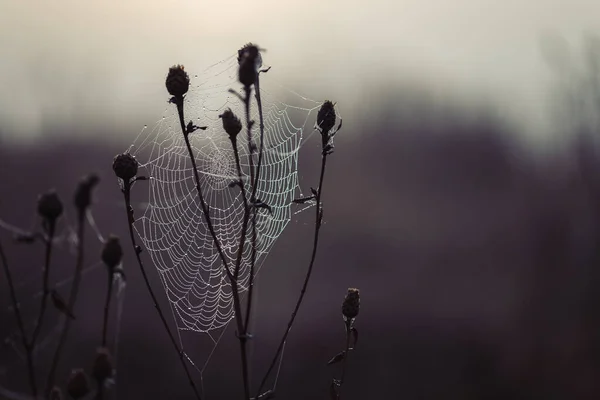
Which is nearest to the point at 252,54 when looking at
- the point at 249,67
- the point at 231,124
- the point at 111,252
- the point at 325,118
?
the point at 249,67

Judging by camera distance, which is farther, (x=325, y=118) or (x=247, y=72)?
(x=325, y=118)

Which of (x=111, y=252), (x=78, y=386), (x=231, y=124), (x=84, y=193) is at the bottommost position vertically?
(x=78, y=386)

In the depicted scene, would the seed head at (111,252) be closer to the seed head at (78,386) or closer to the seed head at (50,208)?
the seed head at (50,208)

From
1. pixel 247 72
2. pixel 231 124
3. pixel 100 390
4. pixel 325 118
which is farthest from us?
pixel 325 118

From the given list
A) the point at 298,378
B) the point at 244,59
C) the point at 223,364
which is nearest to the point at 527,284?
the point at 298,378

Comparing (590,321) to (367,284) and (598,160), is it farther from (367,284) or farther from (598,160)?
(367,284)

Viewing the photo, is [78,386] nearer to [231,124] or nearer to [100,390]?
[100,390]

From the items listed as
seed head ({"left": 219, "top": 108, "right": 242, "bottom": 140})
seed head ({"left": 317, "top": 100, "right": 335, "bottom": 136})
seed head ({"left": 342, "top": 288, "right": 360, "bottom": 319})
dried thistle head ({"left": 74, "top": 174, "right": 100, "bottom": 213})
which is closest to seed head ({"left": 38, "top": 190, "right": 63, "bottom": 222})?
dried thistle head ({"left": 74, "top": 174, "right": 100, "bottom": 213})
